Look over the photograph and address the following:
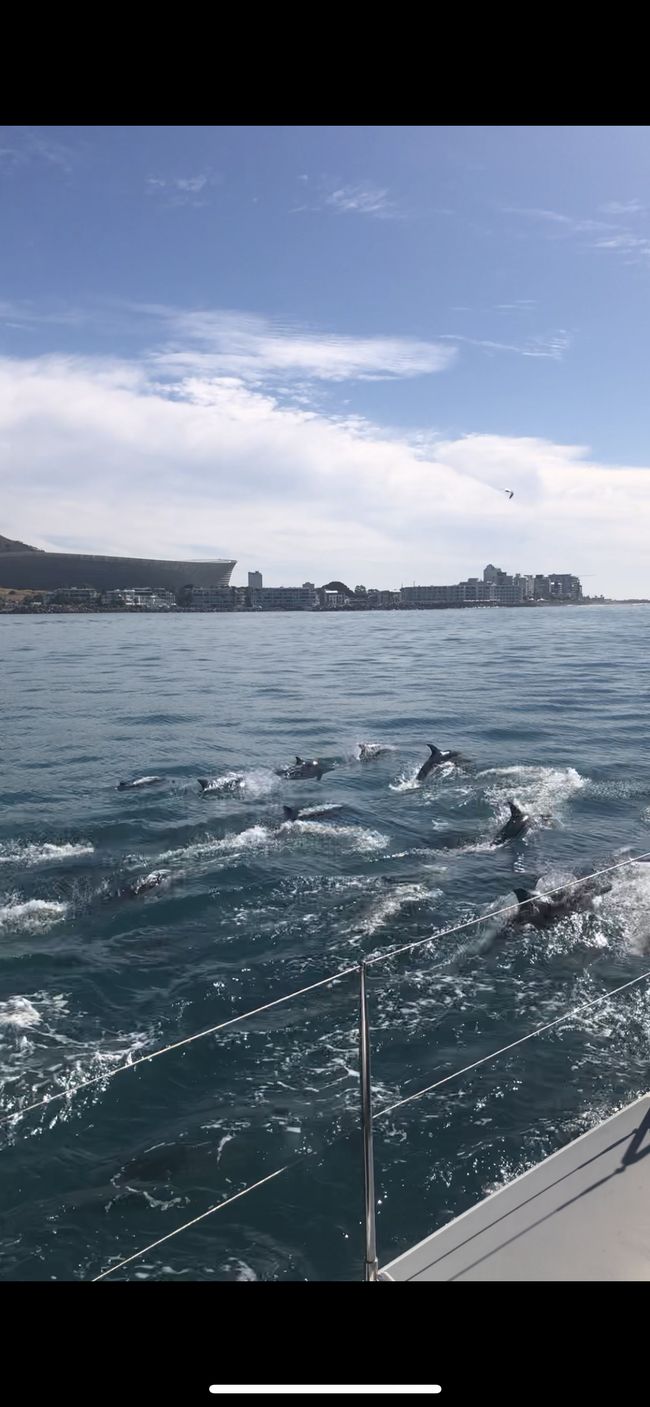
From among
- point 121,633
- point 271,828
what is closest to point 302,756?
point 271,828

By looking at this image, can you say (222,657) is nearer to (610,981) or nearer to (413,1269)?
(610,981)

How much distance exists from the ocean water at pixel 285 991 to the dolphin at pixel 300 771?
329mm

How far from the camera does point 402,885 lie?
33.2ft

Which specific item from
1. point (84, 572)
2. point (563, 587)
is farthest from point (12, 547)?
point (563, 587)

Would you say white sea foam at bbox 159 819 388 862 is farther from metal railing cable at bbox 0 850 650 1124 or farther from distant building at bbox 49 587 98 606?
distant building at bbox 49 587 98 606

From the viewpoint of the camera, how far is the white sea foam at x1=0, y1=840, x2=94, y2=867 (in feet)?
37.8

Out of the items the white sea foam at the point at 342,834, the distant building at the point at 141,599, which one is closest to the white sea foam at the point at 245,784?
the white sea foam at the point at 342,834

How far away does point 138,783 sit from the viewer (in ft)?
53.5

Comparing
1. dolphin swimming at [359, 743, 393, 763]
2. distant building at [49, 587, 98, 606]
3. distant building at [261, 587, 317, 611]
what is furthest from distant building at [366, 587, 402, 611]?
dolphin swimming at [359, 743, 393, 763]

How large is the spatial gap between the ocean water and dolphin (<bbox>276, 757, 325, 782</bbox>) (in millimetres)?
329

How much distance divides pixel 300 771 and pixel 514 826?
5.75 meters

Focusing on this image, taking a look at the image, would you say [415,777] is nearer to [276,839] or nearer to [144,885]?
[276,839]

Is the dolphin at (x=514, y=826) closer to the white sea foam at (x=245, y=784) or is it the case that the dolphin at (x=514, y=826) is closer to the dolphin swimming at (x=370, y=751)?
the white sea foam at (x=245, y=784)
